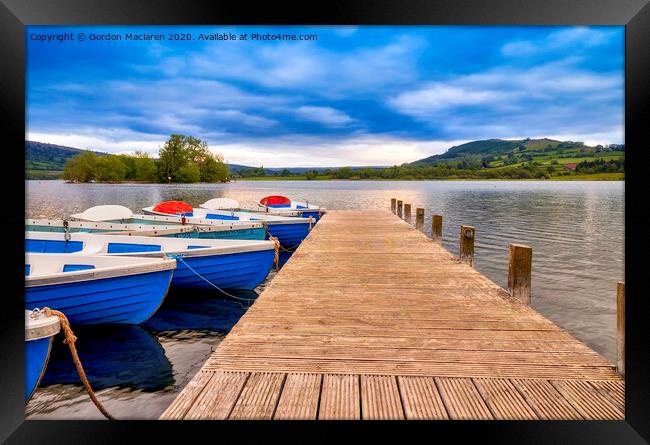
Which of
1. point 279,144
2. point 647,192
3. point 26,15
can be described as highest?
point 279,144

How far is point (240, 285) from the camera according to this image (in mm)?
9695

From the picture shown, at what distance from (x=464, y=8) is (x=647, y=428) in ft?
6.80

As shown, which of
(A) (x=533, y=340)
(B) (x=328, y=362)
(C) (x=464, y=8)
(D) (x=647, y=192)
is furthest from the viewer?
(A) (x=533, y=340)

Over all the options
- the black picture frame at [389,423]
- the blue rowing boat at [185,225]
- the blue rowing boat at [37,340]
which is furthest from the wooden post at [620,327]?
the blue rowing boat at [185,225]

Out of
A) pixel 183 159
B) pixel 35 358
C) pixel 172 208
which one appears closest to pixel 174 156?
pixel 183 159

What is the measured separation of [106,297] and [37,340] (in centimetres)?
270

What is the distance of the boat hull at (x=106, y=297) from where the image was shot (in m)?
6.23

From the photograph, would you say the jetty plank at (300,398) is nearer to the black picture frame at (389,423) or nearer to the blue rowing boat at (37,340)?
the black picture frame at (389,423)

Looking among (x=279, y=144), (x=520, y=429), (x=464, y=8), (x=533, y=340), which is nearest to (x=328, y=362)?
(x=520, y=429)

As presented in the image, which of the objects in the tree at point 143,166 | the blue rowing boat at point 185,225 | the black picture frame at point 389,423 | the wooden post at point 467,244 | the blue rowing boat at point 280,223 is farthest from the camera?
the tree at point 143,166

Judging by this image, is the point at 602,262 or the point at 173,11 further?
the point at 602,262

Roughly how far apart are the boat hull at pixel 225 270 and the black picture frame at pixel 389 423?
667cm

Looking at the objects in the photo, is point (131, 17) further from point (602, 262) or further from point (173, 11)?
point (602, 262)

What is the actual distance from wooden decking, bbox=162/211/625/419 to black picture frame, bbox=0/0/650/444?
0.51 meters
